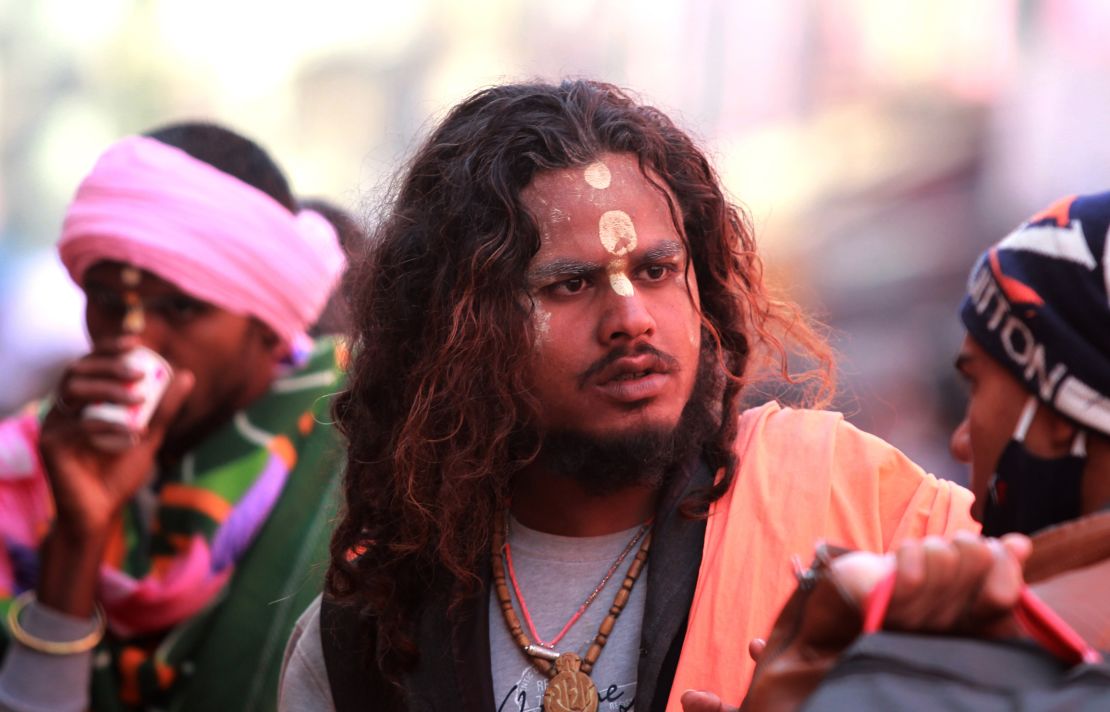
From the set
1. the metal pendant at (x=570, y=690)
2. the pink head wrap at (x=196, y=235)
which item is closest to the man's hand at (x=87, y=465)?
the pink head wrap at (x=196, y=235)

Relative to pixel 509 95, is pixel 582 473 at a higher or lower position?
lower

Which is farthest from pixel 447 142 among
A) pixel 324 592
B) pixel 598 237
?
pixel 324 592

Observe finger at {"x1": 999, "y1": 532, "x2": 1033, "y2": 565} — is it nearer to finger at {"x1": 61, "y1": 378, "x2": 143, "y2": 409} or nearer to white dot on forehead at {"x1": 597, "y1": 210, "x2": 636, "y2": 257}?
white dot on forehead at {"x1": 597, "y1": 210, "x2": 636, "y2": 257}

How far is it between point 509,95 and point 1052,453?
153 centimetres

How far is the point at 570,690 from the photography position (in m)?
2.65

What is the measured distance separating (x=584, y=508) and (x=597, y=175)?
0.70 meters

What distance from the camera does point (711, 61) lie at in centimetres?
1391

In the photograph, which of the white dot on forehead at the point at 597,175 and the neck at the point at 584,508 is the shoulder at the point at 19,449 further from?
the white dot on forehead at the point at 597,175

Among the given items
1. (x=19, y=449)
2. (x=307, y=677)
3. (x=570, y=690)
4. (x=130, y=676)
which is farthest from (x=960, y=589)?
(x=19, y=449)

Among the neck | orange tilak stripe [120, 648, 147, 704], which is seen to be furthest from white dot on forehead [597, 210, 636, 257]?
orange tilak stripe [120, 648, 147, 704]

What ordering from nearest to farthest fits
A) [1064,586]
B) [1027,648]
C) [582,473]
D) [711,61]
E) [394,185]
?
1. [1027,648]
2. [1064,586]
3. [582,473]
4. [394,185]
5. [711,61]

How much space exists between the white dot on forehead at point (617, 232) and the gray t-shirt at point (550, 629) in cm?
59

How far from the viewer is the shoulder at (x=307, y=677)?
2906 mm

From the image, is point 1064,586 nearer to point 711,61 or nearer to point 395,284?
point 395,284
